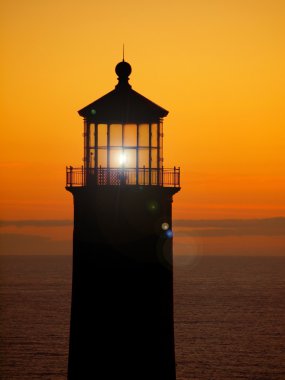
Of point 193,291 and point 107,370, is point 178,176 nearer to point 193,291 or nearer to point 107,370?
point 107,370

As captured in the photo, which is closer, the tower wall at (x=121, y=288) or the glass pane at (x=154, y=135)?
the tower wall at (x=121, y=288)

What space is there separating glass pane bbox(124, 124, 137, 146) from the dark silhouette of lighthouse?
0.03 m

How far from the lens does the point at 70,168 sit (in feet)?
68.1

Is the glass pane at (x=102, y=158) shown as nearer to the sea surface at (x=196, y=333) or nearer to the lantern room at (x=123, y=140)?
the lantern room at (x=123, y=140)

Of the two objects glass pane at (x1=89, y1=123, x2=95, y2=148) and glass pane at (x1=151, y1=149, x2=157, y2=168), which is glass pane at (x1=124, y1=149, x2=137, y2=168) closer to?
glass pane at (x1=151, y1=149, x2=157, y2=168)

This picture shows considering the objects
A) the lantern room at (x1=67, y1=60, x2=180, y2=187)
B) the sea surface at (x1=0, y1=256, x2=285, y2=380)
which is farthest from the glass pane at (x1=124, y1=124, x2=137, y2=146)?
the sea surface at (x1=0, y1=256, x2=285, y2=380)

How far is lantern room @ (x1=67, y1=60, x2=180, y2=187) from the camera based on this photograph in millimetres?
20688

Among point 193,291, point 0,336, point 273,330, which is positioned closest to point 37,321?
point 0,336

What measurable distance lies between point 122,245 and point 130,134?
9.74ft

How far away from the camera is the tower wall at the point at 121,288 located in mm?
19922

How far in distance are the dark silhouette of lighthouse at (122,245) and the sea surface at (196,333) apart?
3742 centimetres

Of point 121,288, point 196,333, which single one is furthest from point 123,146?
point 196,333

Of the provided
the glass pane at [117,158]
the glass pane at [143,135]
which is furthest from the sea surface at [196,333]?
the glass pane at [143,135]

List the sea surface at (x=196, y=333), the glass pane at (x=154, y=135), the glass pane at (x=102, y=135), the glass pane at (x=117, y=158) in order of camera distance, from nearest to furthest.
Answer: the glass pane at (x=117, y=158)
the glass pane at (x=102, y=135)
the glass pane at (x=154, y=135)
the sea surface at (x=196, y=333)
